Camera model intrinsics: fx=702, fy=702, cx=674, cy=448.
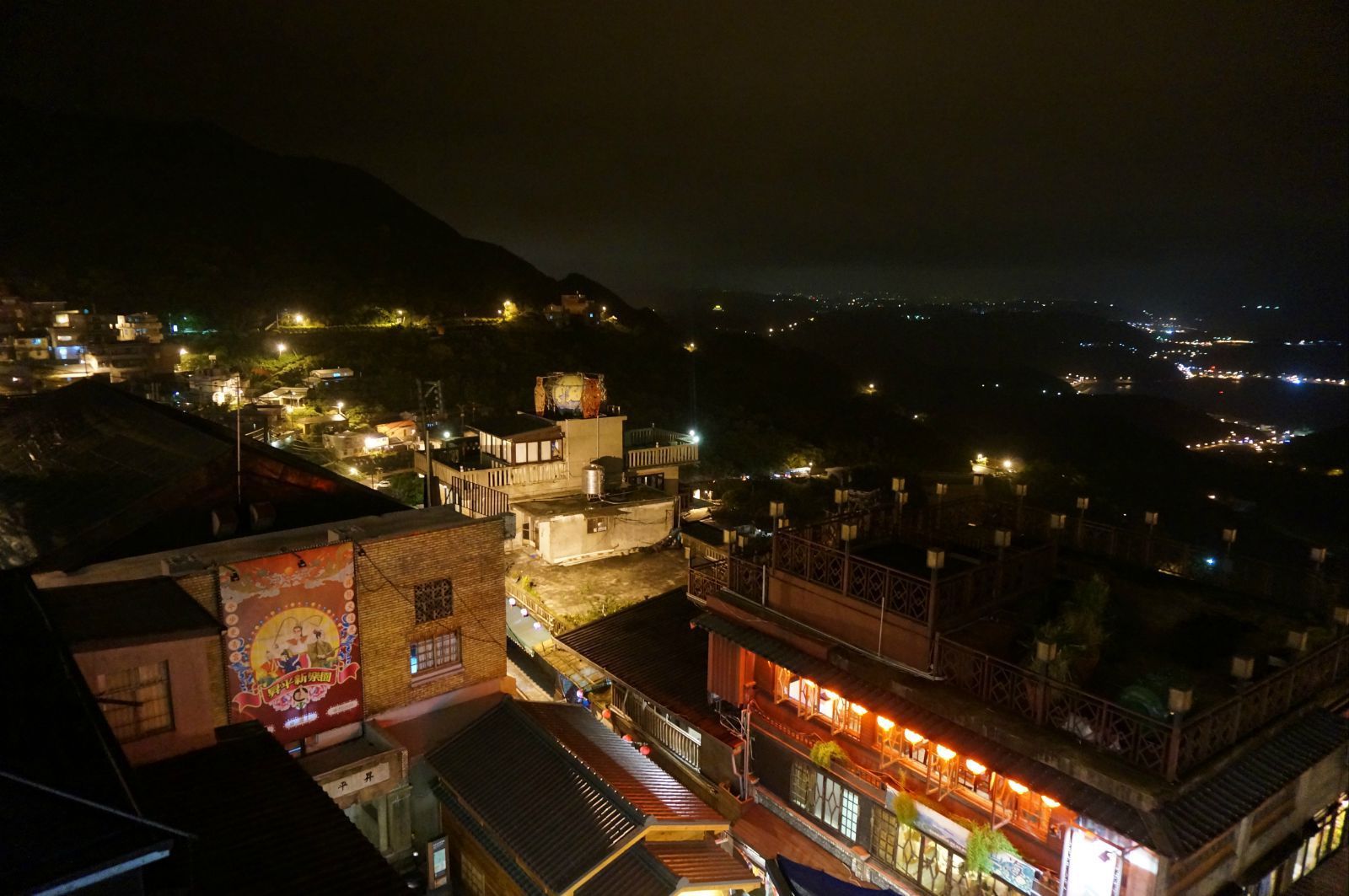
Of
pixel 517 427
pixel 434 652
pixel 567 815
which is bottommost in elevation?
pixel 567 815

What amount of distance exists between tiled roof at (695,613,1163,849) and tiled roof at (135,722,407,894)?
236 inches

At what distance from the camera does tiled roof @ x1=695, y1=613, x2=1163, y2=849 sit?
24.0 ft

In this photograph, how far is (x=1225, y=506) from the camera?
54.5 meters

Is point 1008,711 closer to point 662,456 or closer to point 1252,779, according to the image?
point 1252,779

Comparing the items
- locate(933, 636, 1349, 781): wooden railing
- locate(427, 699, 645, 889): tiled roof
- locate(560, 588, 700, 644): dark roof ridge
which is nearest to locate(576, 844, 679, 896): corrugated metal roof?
locate(427, 699, 645, 889): tiled roof

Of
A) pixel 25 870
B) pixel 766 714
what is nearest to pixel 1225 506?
pixel 766 714

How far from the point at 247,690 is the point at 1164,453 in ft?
256

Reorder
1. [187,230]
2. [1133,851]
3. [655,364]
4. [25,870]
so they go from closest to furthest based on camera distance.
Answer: [25,870], [1133,851], [655,364], [187,230]

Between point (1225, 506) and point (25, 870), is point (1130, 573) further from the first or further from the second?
point (1225, 506)

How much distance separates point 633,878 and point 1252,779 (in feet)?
26.0

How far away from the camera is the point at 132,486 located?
1559 centimetres

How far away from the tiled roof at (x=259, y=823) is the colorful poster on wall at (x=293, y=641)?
117 cm

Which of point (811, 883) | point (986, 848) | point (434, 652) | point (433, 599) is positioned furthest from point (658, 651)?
point (986, 848)

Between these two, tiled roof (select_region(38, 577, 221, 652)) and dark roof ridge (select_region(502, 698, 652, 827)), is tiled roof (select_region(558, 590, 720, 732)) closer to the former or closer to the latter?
dark roof ridge (select_region(502, 698, 652, 827))
